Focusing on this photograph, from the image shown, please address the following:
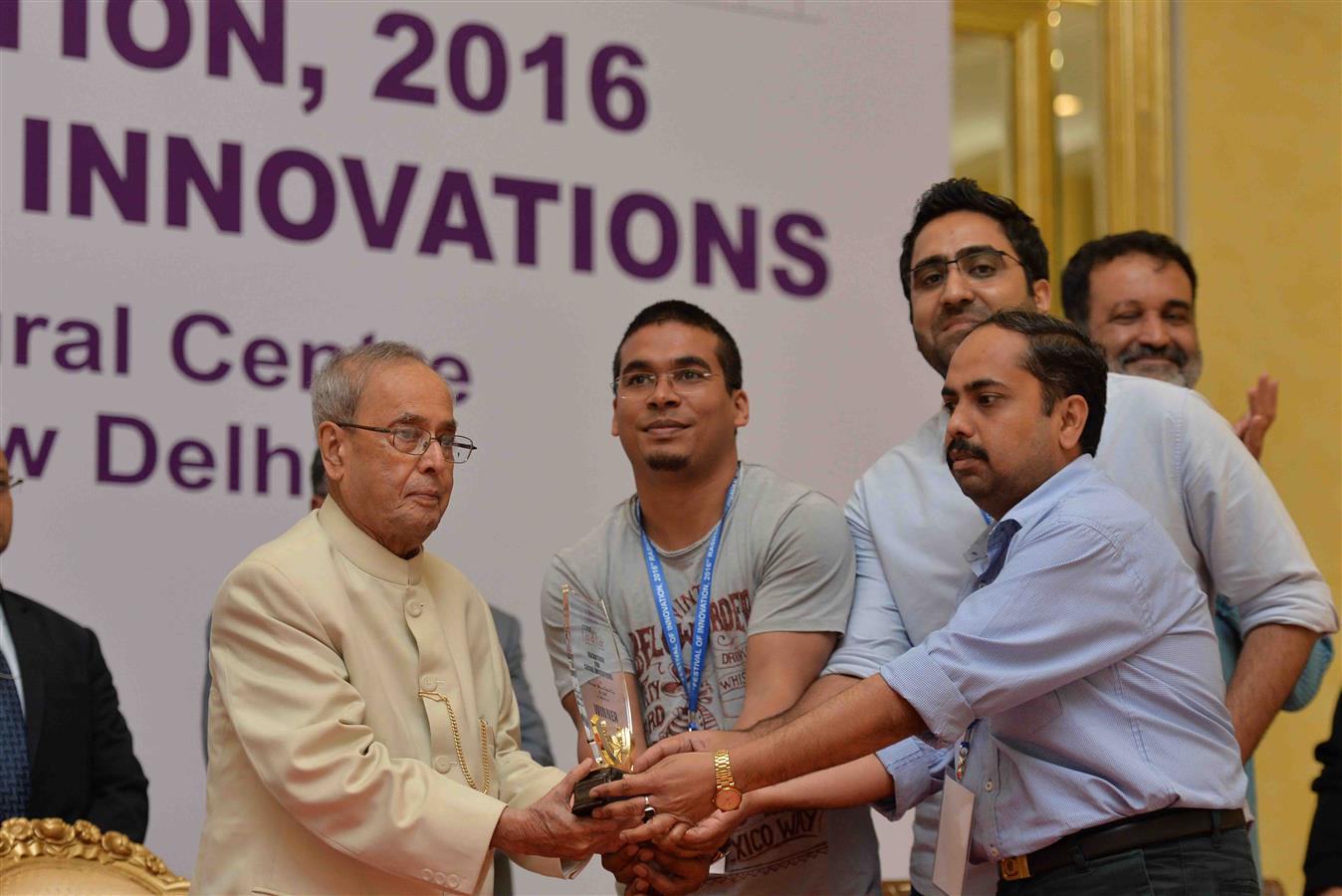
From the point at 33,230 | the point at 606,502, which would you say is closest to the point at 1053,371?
the point at 606,502

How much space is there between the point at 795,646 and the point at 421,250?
87.8 inches

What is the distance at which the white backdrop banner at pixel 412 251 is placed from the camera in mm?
4680

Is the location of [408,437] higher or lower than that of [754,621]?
higher

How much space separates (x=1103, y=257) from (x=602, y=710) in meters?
2.08

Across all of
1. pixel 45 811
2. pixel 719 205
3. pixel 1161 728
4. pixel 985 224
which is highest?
pixel 719 205

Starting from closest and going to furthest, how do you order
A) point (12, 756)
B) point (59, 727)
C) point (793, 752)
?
point (793, 752) < point (12, 756) < point (59, 727)

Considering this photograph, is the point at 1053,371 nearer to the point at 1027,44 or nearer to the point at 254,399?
the point at 254,399

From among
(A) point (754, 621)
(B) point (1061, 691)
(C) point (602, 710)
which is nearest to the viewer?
(B) point (1061, 691)

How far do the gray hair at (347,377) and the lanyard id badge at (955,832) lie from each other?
1177 millimetres

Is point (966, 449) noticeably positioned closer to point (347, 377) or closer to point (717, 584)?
point (717, 584)

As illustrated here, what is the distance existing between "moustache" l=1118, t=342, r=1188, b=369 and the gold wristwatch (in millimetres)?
1816

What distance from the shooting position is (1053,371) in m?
3.00

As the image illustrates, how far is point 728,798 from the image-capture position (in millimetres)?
3053

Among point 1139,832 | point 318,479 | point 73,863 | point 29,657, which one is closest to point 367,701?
point 73,863
